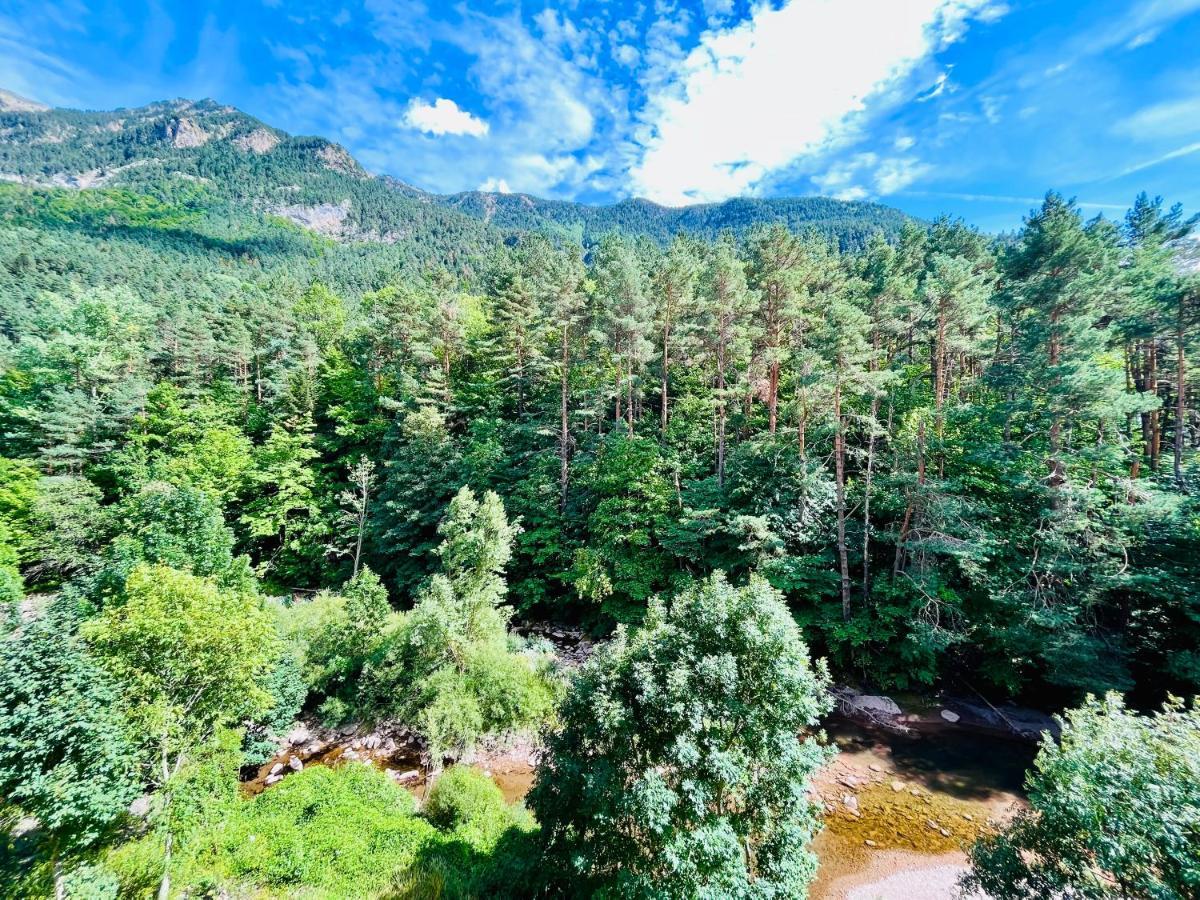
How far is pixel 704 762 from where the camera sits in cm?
848

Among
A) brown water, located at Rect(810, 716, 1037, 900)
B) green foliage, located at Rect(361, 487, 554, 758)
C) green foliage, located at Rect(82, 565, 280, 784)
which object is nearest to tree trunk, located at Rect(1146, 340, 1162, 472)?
brown water, located at Rect(810, 716, 1037, 900)

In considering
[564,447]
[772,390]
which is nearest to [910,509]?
[772,390]

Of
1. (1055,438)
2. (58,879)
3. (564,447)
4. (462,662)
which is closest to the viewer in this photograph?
(58,879)

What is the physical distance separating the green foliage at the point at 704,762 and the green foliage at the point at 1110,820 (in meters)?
3.84

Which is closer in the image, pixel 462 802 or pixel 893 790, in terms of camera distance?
pixel 462 802

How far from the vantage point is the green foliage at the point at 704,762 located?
26.7 ft

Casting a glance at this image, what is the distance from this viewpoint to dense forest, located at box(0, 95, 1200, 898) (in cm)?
916

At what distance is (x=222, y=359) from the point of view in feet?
156

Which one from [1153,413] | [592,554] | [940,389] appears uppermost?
[940,389]

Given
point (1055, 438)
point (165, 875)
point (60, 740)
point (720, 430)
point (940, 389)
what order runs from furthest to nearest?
1. point (720, 430)
2. point (940, 389)
3. point (1055, 438)
4. point (165, 875)
5. point (60, 740)

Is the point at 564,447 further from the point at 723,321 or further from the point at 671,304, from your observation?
the point at 723,321

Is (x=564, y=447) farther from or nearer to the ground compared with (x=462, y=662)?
farther from the ground

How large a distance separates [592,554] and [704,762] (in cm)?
1863

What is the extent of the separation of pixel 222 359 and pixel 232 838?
49.6m
